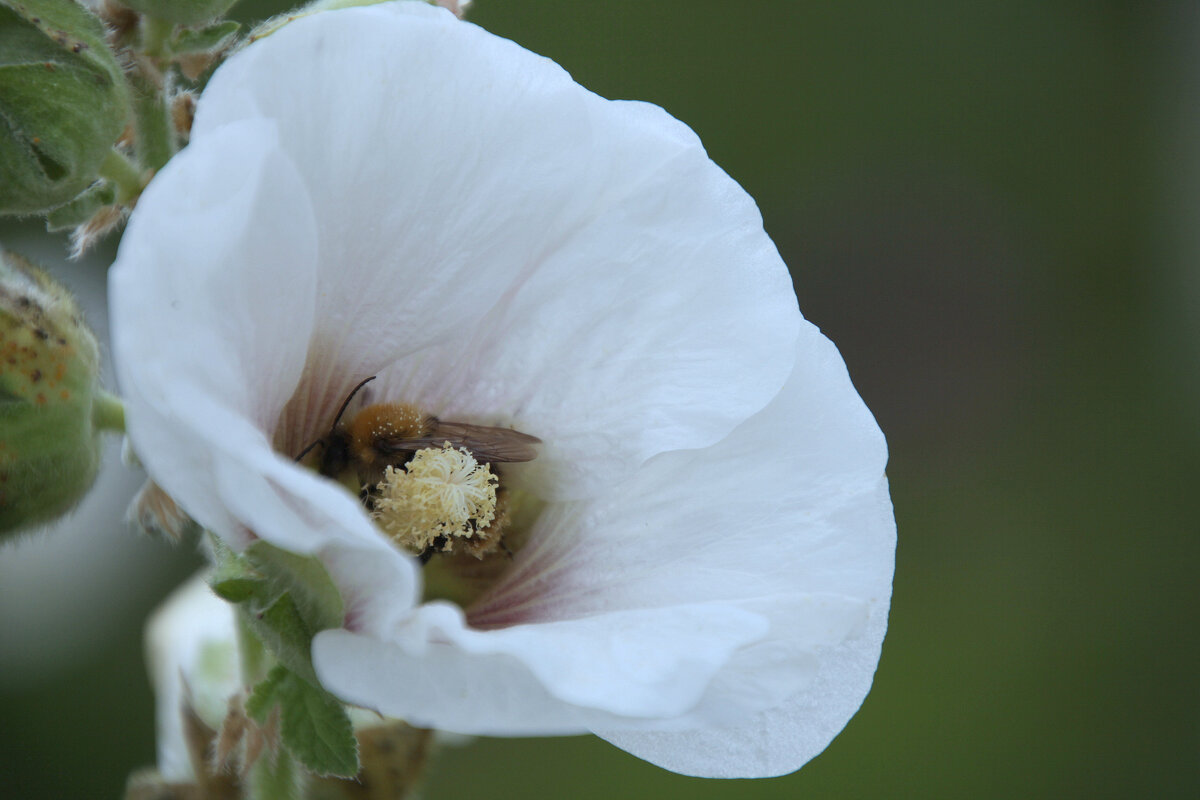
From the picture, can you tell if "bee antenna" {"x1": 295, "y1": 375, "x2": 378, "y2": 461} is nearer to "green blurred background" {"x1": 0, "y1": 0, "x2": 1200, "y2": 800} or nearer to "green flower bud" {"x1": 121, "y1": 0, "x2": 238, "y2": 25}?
"green flower bud" {"x1": 121, "y1": 0, "x2": 238, "y2": 25}

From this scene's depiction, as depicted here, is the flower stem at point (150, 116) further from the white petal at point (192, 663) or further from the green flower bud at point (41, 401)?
the white petal at point (192, 663)

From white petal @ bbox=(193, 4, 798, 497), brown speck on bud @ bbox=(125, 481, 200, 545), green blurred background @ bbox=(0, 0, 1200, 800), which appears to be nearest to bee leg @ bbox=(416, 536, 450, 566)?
white petal @ bbox=(193, 4, 798, 497)

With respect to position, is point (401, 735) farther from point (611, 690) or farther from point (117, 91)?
point (117, 91)

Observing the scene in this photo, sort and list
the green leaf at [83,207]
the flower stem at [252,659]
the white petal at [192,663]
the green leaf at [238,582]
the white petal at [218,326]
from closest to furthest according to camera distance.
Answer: the white petal at [218,326] < the green leaf at [238,582] < the green leaf at [83,207] < the flower stem at [252,659] < the white petal at [192,663]

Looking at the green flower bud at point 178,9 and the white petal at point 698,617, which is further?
the green flower bud at point 178,9

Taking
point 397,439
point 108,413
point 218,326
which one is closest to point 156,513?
point 108,413

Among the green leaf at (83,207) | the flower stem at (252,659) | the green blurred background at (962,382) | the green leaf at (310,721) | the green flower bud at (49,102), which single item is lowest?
the green blurred background at (962,382)

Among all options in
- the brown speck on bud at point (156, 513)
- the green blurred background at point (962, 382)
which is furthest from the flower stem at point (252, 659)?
the green blurred background at point (962, 382)
